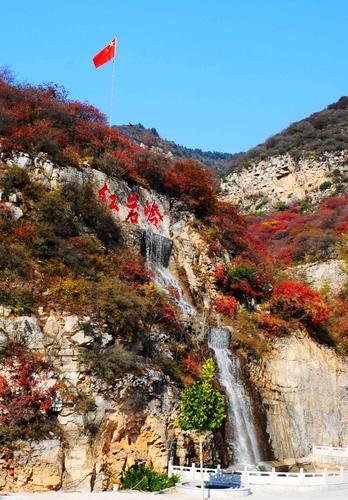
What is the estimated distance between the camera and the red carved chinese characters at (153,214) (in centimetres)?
3716

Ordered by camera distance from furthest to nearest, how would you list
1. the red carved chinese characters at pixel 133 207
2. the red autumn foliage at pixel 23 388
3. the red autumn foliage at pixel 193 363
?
the red carved chinese characters at pixel 133 207
the red autumn foliage at pixel 193 363
the red autumn foliage at pixel 23 388

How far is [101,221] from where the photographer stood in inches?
1251

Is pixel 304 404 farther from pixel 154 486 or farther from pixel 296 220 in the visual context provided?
pixel 296 220

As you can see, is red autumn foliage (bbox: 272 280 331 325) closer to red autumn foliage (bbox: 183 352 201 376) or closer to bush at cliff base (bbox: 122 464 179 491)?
red autumn foliage (bbox: 183 352 201 376)

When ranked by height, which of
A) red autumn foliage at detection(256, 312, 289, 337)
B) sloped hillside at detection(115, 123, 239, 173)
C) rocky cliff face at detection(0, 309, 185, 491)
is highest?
sloped hillside at detection(115, 123, 239, 173)

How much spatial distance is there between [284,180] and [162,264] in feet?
166

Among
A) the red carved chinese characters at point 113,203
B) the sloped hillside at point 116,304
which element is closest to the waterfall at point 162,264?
the sloped hillside at point 116,304

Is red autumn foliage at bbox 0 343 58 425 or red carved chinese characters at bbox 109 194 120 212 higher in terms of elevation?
red carved chinese characters at bbox 109 194 120 212

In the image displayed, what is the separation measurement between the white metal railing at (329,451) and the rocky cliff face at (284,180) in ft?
159

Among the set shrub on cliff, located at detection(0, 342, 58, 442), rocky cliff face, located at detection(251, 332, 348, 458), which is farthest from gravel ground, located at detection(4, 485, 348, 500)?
rocky cliff face, located at detection(251, 332, 348, 458)

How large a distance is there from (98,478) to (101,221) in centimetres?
1465

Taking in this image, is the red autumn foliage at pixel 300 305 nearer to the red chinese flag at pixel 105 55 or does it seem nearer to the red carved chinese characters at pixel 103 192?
the red carved chinese characters at pixel 103 192

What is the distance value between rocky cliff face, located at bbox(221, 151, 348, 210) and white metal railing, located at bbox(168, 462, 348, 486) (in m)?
53.9

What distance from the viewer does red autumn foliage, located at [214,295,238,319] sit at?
3444 centimetres
